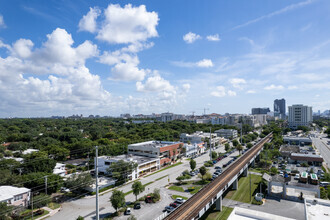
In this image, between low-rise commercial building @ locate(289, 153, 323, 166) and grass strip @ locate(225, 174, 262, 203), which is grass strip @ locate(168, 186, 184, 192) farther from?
low-rise commercial building @ locate(289, 153, 323, 166)

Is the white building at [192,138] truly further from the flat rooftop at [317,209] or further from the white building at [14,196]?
the white building at [14,196]

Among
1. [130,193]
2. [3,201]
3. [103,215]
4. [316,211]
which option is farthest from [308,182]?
[3,201]

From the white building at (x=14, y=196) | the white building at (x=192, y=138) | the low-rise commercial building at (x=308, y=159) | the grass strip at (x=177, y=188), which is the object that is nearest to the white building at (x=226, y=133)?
the white building at (x=192, y=138)

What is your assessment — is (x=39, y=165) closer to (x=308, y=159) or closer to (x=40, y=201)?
(x=40, y=201)

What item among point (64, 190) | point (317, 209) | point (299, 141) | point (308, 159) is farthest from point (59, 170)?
point (299, 141)

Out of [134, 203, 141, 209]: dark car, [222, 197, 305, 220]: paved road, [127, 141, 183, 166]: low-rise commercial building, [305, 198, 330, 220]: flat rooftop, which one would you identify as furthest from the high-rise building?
[134, 203, 141, 209]: dark car

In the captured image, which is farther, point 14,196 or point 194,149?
point 194,149

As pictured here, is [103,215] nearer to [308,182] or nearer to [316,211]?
[316,211]
